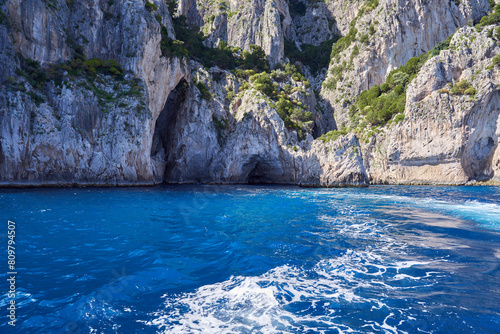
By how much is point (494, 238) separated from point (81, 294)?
45.0ft

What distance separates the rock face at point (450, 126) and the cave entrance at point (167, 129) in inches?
1229

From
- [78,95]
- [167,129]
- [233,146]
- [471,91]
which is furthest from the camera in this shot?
[167,129]

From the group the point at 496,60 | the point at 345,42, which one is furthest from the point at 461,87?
the point at 345,42

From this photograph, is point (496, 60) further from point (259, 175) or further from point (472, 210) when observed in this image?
point (259, 175)

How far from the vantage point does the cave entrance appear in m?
40.2

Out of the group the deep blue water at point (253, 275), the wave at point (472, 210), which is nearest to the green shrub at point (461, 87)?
the wave at point (472, 210)

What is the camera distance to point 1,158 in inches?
914

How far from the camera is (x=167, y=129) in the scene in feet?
142

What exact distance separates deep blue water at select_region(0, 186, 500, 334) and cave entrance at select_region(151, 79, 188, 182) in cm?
2677

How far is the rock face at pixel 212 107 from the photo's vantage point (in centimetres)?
2641

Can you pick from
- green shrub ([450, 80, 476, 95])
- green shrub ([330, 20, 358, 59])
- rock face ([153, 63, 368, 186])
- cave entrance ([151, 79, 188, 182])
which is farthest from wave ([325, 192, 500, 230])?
green shrub ([330, 20, 358, 59])

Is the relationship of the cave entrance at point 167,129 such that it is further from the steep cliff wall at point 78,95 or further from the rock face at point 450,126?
the rock face at point 450,126

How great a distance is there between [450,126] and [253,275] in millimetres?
39423

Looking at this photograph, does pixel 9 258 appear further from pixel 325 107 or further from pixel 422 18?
pixel 422 18
